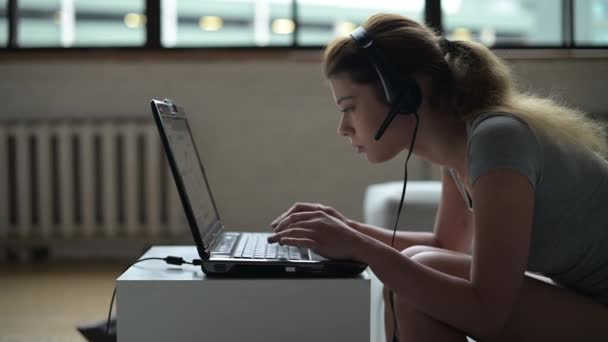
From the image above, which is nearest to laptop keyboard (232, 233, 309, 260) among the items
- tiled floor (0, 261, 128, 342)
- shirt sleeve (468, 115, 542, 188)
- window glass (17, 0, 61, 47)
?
shirt sleeve (468, 115, 542, 188)

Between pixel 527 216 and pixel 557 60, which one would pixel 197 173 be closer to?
pixel 527 216

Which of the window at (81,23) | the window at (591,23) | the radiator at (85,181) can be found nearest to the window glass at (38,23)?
the window at (81,23)

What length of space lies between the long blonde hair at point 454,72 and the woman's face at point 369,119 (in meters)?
0.02

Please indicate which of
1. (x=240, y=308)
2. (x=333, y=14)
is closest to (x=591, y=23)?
(x=333, y=14)

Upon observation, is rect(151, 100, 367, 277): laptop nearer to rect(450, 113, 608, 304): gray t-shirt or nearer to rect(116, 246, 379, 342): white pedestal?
rect(116, 246, 379, 342): white pedestal

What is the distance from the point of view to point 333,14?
10.9 ft

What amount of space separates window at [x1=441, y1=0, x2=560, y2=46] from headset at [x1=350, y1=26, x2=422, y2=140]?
240 centimetres

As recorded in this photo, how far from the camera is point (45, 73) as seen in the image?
315 centimetres

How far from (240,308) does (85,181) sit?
2253mm

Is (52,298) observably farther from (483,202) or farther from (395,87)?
(483,202)

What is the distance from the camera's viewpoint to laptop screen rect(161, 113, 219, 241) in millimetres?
1072

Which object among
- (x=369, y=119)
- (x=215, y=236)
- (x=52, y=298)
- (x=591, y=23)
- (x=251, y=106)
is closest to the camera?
(x=369, y=119)

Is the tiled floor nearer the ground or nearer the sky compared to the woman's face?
nearer the ground

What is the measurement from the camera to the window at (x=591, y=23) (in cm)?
341
